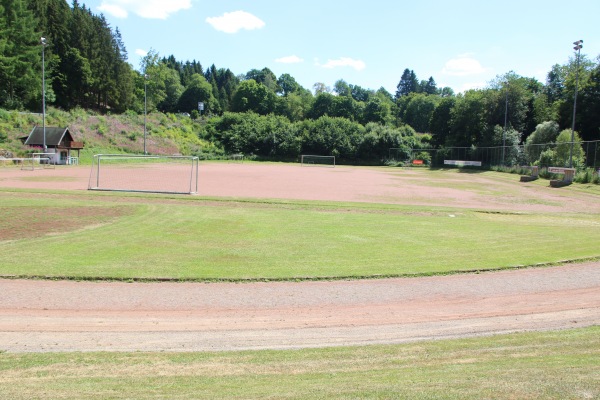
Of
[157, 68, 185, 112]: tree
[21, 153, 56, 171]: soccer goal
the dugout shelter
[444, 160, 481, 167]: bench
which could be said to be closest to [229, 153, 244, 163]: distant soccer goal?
the dugout shelter

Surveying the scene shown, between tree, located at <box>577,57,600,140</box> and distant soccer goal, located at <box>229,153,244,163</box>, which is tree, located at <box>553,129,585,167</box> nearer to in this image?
tree, located at <box>577,57,600,140</box>

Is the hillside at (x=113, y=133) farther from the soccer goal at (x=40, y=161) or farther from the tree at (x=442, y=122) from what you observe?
the tree at (x=442, y=122)

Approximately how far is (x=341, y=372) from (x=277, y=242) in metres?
10.2

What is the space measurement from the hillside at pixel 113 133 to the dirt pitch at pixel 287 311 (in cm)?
5974

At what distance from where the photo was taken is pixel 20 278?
471 inches

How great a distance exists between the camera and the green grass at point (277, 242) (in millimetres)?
13188

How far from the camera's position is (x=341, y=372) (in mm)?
6445

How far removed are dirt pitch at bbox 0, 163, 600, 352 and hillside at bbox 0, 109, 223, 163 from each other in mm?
59740

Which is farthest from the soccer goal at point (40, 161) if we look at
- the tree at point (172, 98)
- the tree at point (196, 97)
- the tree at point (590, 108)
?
the tree at point (172, 98)

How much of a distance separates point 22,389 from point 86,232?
13.1m

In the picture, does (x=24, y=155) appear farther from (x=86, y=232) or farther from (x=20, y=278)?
(x=20, y=278)

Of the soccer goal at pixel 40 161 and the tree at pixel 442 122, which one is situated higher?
the tree at pixel 442 122

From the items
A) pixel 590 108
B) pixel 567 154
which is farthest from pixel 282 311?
pixel 590 108

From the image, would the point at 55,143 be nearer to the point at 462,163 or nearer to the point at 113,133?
the point at 113,133
